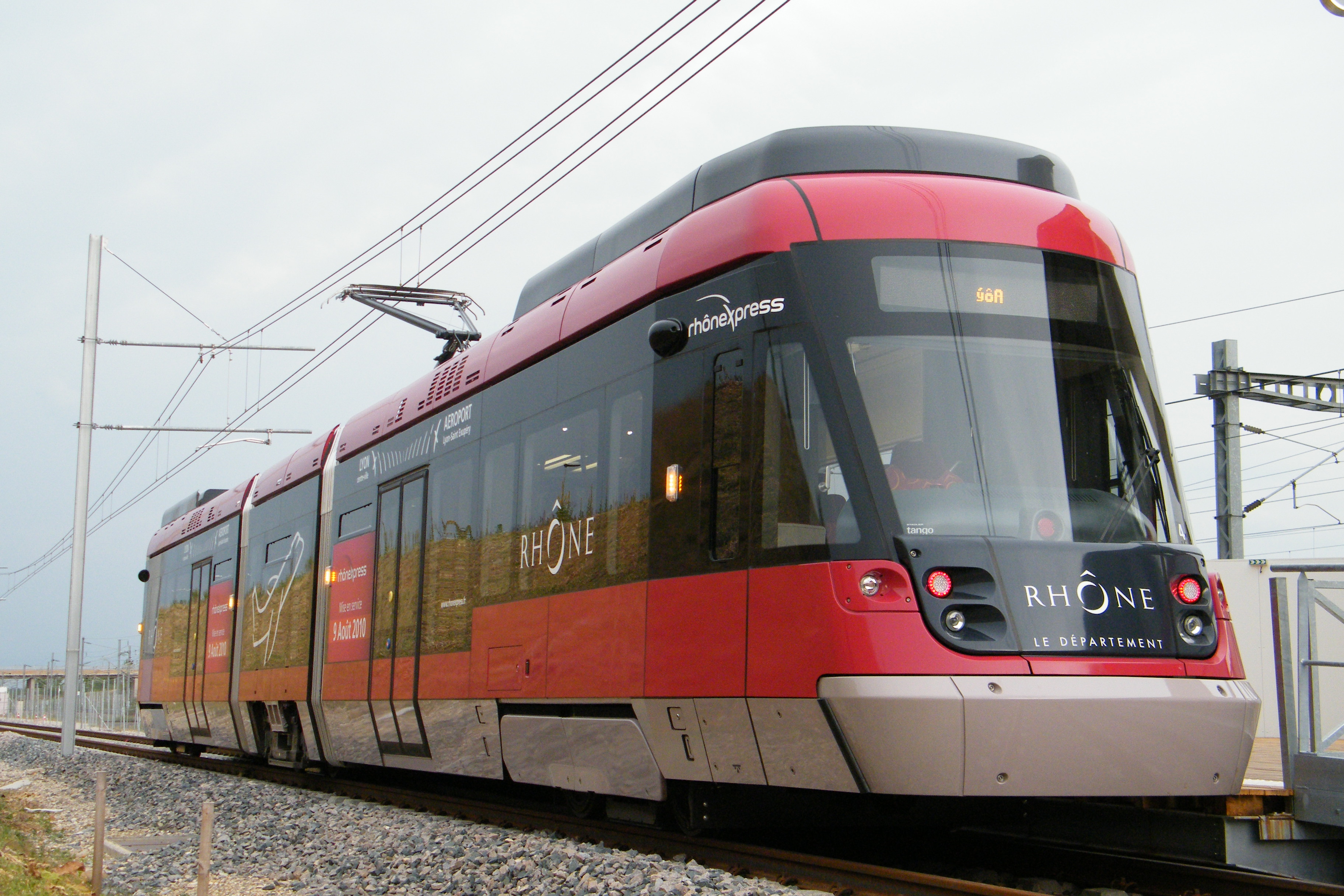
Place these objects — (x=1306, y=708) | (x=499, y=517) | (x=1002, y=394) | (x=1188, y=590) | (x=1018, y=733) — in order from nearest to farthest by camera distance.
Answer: (x=1018, y=733) → (x=1188, y=590) → (x=1002, y=394) → (x=1306, y=708) → (x=499, y=517)

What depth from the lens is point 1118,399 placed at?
Answer: 6.71 m

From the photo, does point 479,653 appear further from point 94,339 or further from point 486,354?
point 94,339

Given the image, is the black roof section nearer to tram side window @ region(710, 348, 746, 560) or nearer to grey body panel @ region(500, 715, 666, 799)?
tram side window @ region(710, 348, 746, 560)

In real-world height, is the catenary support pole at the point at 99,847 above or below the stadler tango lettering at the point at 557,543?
below

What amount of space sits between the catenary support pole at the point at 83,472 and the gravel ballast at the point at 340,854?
803 cm

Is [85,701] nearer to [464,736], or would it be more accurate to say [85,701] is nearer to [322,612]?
[322,612]

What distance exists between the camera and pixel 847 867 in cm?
646

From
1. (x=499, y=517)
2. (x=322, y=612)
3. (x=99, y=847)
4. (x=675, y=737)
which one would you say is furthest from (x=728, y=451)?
(x=322, y=612)

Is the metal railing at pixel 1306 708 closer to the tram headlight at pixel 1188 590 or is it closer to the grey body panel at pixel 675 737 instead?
the tram headlight at pixel 1188 590

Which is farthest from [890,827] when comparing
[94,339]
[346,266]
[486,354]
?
[94,339]

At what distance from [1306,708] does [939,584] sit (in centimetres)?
281

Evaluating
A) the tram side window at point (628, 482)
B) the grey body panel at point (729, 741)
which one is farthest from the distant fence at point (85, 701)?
the grey body panel at point (729, 741)

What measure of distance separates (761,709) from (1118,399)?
2.35 metres

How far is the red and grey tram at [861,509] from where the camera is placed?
19.5 ft
